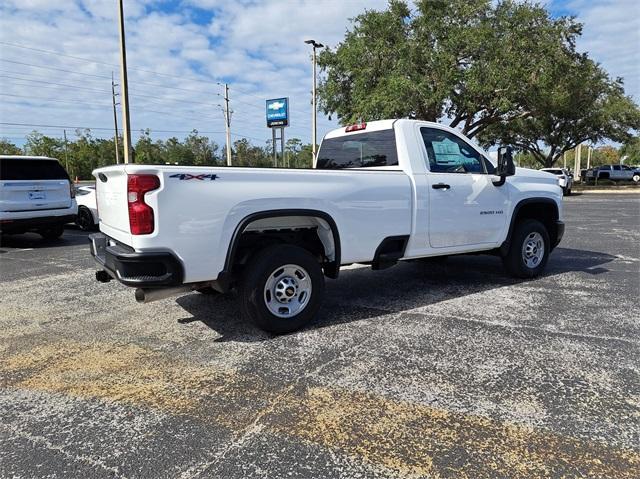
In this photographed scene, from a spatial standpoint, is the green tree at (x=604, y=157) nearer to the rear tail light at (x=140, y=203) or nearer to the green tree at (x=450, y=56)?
the green tree at (x=450, y=56)

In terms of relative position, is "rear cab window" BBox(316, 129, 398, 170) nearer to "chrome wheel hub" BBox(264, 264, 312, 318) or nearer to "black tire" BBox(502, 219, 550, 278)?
"chrome wheel hub" BBox(264, 264, 312, 318)

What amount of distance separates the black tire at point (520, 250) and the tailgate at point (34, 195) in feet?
28.2

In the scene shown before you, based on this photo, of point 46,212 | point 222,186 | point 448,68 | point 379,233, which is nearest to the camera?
point 222,186

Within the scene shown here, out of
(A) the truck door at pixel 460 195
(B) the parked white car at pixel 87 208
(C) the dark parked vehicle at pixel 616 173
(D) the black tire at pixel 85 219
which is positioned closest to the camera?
(A) the truck door at pixel 460 195

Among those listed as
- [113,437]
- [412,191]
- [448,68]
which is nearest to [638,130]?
[448,68]

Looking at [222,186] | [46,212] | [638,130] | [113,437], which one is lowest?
[113,437]

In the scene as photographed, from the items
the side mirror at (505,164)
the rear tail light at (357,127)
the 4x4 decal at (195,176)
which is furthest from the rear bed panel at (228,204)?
the side mirror at (505,164)

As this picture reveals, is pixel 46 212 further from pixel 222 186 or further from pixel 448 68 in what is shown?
pixel 448 68

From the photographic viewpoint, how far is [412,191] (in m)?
5.10

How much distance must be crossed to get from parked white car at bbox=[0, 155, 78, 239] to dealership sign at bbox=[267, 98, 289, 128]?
25825mm

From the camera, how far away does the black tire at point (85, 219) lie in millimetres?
12320

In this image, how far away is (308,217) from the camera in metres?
4.55

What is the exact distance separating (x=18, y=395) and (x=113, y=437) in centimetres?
102

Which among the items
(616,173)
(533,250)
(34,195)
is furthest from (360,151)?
(616,173)
